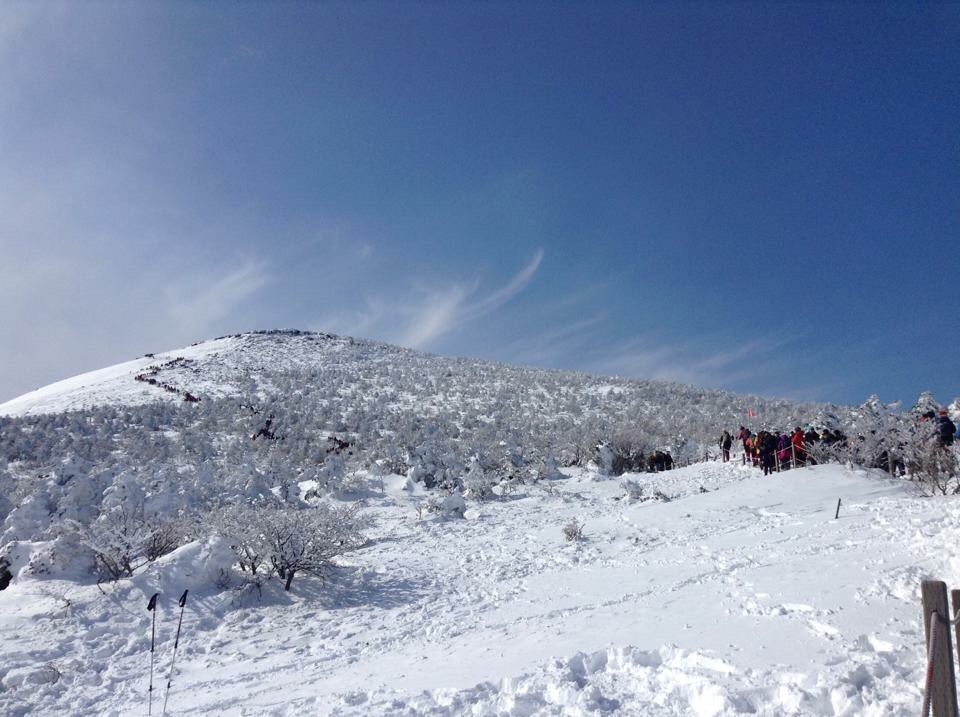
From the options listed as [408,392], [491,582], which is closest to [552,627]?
[491,582]

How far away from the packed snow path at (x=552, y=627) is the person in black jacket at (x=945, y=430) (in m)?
1.45

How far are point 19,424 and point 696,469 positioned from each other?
36658mm

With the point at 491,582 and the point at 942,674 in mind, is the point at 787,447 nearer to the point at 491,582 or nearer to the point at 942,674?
the point at 491,582

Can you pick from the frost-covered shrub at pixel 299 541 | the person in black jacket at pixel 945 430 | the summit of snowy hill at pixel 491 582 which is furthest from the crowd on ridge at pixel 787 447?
the frost-covered shrub at pixel 299 541

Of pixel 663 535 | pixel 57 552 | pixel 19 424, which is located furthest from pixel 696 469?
pixel 19 424

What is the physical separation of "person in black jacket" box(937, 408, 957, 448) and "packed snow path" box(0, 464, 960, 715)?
1.45 meters

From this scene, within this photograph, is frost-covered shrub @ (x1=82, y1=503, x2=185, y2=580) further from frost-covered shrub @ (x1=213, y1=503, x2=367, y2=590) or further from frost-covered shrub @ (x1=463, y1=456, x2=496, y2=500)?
frost-covered shrub @ (x1=463, y1=456, x2=496, y2=500)

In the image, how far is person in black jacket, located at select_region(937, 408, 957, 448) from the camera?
1277 cm

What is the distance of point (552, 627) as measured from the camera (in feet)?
24.1

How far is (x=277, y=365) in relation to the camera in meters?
64.4

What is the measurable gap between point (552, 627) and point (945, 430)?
10.9 metres

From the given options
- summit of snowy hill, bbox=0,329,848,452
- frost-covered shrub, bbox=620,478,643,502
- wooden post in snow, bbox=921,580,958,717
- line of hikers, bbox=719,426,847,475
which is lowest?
wooden post in snow, bbox=921,580,958,717

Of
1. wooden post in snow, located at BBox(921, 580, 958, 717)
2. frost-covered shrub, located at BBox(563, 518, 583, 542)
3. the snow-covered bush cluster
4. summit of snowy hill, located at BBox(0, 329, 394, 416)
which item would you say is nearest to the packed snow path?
frost-covered shrub, located at BBox(563, 518, 583, 542)

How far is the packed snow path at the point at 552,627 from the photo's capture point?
16.4ft
